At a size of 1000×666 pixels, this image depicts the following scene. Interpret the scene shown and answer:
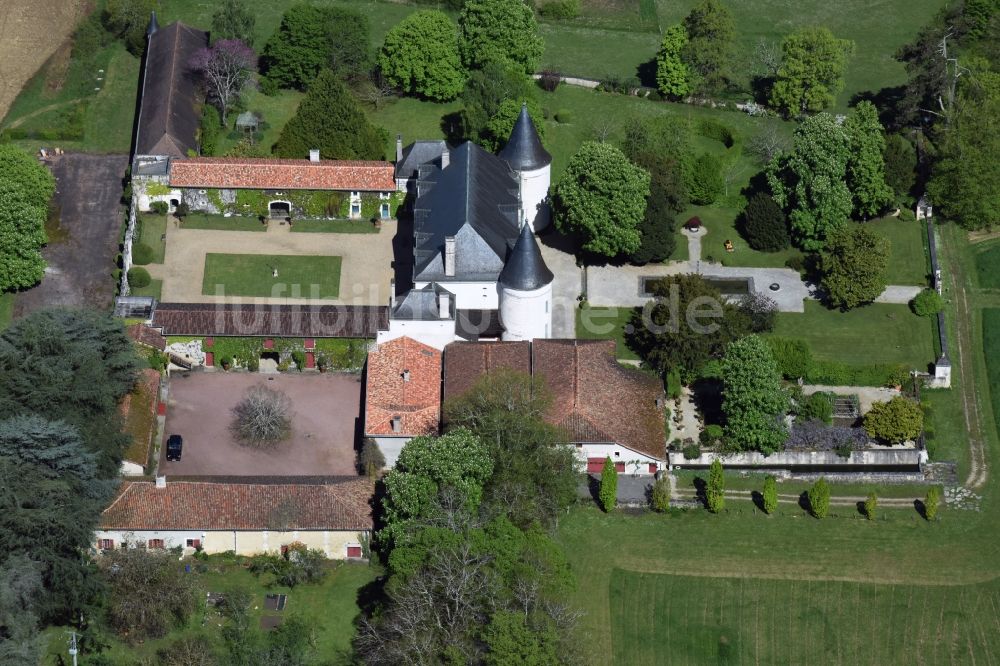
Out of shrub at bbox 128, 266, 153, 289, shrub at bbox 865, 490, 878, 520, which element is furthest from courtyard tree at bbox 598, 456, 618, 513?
shrub at bbox 128, 266, 153, 289

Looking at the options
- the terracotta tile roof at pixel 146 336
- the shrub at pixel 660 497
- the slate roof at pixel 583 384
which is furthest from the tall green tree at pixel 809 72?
the terracotta tile roof at pixel 146 336

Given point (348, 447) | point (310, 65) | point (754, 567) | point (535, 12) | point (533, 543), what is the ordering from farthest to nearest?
point (535, 12)
point (310, 65)
point (348, 447)
point (754, 567)
point (533, 543)

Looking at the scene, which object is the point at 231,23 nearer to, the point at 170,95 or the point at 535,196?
the point at 170,95

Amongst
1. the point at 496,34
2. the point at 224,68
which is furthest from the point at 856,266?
the point at 224,68

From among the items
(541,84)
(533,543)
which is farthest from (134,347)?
(541,84)

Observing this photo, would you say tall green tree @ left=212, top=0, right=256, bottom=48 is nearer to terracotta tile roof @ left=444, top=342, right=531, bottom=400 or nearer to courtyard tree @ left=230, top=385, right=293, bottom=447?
courtyard tree @ left=230, top=385, right=293, bottom=447

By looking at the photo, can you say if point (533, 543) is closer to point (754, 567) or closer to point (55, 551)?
point (754, 567)
